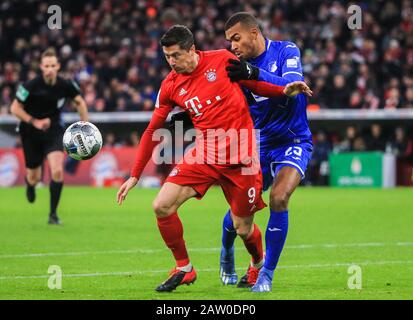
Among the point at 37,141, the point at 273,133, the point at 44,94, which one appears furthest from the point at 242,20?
the point at 37,141

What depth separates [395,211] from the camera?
1750 centimetres

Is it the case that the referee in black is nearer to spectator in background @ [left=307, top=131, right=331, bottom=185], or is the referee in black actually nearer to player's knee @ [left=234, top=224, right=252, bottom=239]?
player's knee @ [left=234, top=224, right=252, bottom=239]

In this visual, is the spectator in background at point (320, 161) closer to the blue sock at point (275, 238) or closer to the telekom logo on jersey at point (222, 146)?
the blue sock at point (275, 238)

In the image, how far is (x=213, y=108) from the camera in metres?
8.45

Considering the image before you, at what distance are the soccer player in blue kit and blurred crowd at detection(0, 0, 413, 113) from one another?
17.1m

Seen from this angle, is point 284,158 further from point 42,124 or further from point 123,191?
point 42,124

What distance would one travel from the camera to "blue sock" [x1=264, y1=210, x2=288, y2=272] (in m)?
8.58

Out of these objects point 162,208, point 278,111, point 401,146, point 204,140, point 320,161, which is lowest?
point 320,161

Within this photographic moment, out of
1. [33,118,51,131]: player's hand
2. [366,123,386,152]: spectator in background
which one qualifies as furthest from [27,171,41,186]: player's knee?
[366,123,386,152]: spectator in background

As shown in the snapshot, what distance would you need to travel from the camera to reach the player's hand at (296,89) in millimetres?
8258

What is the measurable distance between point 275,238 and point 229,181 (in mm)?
669

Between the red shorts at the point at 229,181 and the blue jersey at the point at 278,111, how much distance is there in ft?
1.97
